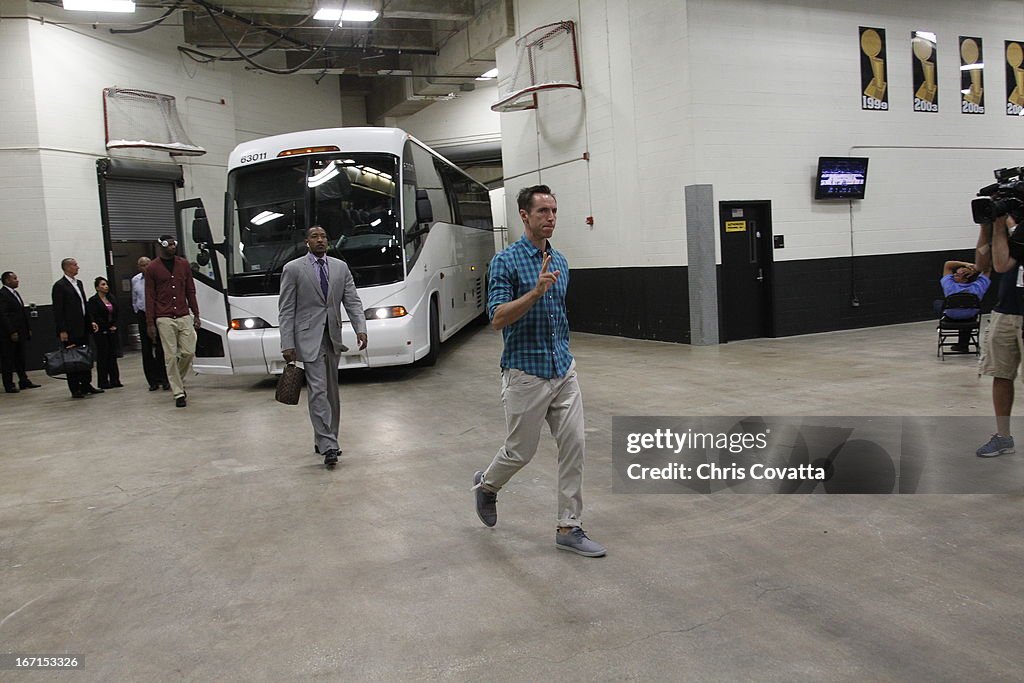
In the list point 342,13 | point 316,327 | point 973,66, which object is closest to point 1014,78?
point 973,66

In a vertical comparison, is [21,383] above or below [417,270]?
below

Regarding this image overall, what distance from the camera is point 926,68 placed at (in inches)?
564

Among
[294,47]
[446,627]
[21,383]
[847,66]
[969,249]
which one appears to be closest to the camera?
[446,627]

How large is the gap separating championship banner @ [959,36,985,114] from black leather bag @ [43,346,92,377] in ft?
50.2

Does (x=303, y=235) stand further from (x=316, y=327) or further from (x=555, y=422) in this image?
(x=555, y=422)

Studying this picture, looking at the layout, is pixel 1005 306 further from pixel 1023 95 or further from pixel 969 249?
pixel 1023 95

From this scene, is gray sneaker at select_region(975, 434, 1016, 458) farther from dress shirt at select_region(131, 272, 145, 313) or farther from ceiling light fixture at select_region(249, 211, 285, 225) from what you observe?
dress shirt at select_region(131, 272, 145, 313)

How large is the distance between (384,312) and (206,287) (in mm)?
2512

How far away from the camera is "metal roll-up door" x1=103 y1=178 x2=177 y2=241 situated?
51.3ft

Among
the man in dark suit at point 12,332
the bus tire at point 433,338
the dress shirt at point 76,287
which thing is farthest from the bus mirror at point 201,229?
the bus tire at point 433,338

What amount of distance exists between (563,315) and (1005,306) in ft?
10.0

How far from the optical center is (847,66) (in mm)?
13414

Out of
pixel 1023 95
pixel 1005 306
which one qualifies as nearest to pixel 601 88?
pixel 1023 95

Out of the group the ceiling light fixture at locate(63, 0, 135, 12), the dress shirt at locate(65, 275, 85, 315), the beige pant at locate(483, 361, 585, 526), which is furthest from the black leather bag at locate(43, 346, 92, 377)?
the beige pant at locate(483, 361, 585, 526)
